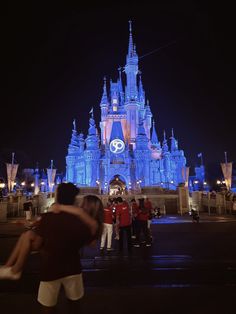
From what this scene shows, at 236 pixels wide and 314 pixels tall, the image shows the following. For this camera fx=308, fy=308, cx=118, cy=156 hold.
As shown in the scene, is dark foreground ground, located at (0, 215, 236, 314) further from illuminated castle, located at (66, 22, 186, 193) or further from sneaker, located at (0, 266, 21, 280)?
illuminated castle, located at (66, 22, 186, 193)

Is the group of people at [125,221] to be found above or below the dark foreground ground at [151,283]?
above

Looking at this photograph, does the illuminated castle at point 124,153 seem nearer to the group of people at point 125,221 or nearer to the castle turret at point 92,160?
the castle turret at point 92,160

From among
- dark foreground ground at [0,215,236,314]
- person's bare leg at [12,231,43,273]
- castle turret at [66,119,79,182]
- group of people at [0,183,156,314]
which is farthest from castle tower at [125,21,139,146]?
person's bare leg at [12,231,43,273]

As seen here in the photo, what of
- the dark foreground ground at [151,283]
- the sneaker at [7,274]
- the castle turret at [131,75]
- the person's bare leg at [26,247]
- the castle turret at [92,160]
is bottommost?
the dark foreground ground at [151,283]

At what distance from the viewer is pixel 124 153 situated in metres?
70.9

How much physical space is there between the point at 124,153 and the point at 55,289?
222 ft

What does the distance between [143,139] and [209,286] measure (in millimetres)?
63648

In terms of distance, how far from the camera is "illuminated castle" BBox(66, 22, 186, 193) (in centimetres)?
6769

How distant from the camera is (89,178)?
218ft

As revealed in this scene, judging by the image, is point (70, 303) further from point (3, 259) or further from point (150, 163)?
point (150, 163)

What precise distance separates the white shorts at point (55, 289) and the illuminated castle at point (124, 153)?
60017mm

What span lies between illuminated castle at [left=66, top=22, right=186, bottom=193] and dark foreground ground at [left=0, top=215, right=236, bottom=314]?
53.5 m

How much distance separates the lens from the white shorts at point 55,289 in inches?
130

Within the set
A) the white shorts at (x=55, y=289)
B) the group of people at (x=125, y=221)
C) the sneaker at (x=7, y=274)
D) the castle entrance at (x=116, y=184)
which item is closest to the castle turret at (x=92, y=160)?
the castle entrance at (x=116, y=184)
